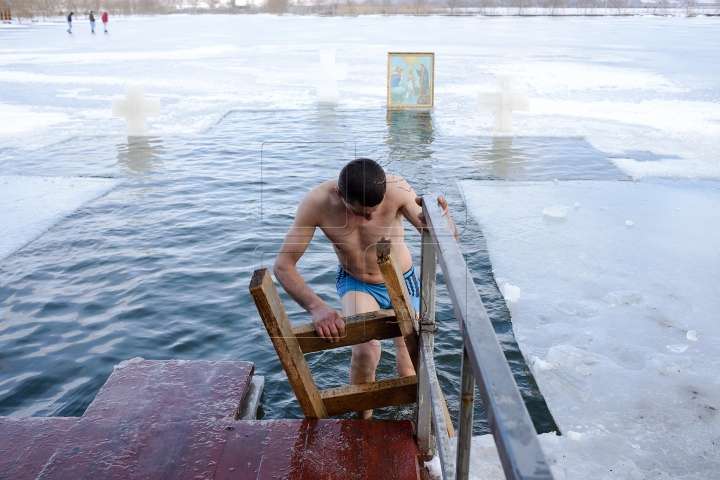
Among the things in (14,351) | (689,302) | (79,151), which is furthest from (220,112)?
(689,302)

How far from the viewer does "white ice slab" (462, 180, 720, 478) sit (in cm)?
297

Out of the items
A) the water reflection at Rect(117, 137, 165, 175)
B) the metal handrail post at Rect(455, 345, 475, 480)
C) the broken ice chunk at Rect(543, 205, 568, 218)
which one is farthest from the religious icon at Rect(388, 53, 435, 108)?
the metal handrail post at Rect(455, 345, 475, 480)

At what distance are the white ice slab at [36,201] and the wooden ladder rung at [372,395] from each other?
13.8ft

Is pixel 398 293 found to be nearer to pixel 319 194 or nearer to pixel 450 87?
pixel 319 194

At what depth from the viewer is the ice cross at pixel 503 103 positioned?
10656 millimetres

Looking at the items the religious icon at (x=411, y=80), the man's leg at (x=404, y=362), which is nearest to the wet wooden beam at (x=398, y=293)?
the man's leg at (x=404, y=362)

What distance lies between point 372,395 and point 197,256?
354cm

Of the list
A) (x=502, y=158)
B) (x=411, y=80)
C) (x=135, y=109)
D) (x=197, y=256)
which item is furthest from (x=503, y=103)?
(x=197, y=256)

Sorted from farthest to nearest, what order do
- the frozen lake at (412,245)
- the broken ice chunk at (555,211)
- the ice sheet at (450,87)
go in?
the ice sheet at (450,87), the broken ice chunk at (555,211), the frozen lake at (412,245)

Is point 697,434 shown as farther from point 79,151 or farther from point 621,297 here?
point 79,151

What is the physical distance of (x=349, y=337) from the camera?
244 cm

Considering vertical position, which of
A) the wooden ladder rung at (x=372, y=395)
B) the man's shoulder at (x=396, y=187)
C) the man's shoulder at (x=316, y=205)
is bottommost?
the wooden ladder rung at (x=372, y=395)

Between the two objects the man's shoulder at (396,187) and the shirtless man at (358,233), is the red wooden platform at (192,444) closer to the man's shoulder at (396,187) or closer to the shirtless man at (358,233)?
the shirtless man at (358,233)

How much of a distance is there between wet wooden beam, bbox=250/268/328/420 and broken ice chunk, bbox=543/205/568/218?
423cm
